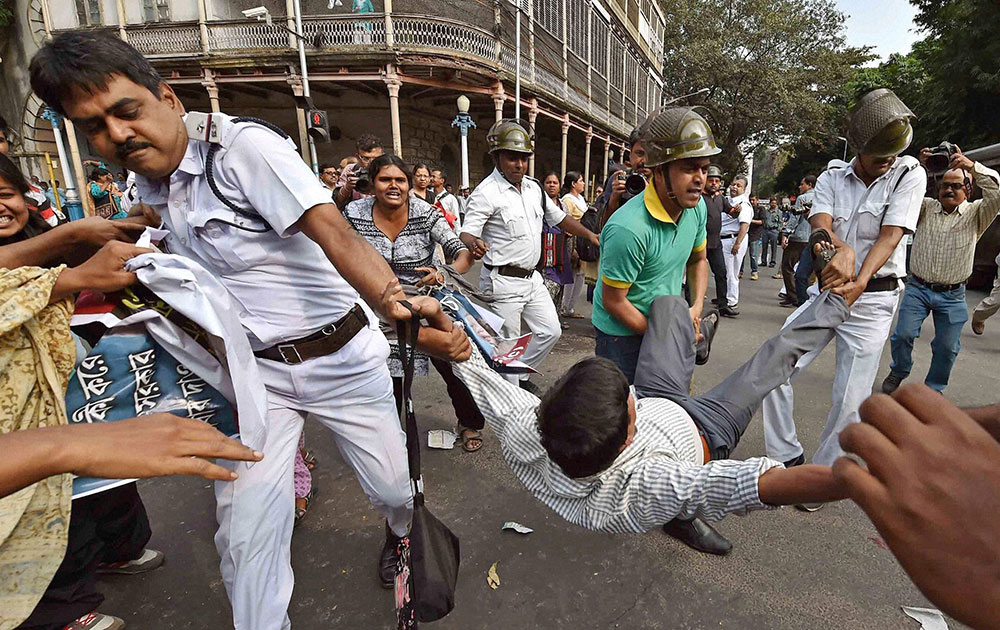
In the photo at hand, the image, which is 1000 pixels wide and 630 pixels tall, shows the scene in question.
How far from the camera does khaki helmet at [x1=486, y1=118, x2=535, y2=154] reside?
3631 millimetres

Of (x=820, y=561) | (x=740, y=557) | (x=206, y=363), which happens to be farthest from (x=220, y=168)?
(x=820, y=561)

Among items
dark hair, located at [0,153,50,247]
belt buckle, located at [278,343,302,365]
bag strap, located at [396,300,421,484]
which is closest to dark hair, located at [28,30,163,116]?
dark hair, located at [0,153,50,247]

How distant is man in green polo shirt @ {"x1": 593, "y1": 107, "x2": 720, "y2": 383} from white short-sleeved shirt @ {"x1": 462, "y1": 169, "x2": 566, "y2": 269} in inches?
49.3

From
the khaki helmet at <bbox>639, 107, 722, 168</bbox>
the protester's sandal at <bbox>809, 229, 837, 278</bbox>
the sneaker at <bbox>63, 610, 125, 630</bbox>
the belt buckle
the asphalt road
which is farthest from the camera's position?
the protester's sandal at <bbox>809, 229, 837, 278</bbox>

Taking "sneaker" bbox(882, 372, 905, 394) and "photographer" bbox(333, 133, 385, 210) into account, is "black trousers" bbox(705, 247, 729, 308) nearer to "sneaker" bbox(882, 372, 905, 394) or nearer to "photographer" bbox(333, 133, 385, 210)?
"sneaker" bbox(882, 372, 905, 394)

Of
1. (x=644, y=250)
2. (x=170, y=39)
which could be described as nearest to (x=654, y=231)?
(x=644, y=250)

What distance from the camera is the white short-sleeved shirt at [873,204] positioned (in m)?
2.47

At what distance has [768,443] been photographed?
9.16 ft

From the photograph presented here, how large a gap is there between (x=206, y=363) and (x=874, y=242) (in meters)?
3.20

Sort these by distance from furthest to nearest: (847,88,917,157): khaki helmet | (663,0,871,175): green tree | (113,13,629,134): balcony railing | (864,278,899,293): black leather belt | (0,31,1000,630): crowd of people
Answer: (663,0,871,175): green tree, (113,13,629,134): balcony railing, (864,278,899,293): black leather belt, (847,88,917,157): khaki helmet, (0,31,1000,630): crowd of people

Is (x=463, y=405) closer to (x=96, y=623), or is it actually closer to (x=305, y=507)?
(x=305, y=507)

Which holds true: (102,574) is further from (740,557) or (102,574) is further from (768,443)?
(768,443)

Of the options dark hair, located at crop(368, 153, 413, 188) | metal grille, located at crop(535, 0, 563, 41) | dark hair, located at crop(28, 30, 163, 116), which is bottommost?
dark hair, located at crop(368, 153, 413, 188)

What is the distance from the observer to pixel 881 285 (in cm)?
264
